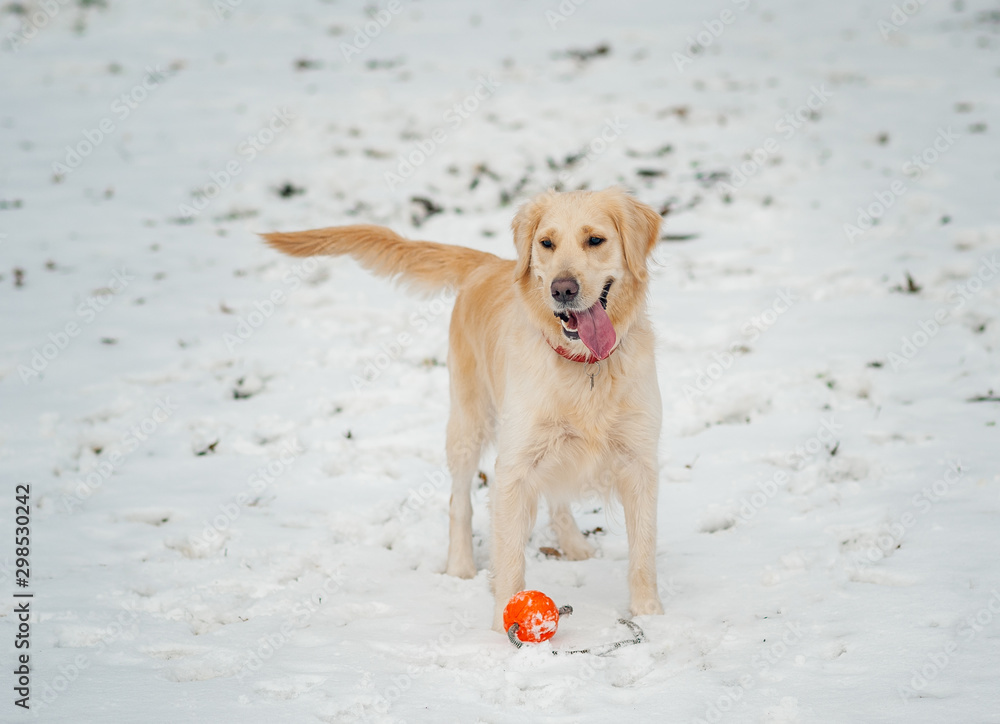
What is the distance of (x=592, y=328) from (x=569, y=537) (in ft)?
3.51

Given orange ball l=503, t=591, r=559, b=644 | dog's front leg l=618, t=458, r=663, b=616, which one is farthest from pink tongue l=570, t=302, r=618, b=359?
orange ball l=503, t=591, r=559, b=644

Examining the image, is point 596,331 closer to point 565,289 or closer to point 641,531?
point 565,289

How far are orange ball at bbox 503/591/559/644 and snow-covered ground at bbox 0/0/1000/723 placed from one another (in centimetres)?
10

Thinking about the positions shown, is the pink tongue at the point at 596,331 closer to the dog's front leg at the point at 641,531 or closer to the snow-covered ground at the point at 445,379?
the dog's front leg at the point at 641,531

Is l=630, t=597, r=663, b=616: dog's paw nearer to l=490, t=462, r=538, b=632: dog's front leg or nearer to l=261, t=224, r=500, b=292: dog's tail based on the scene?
l=490, t=462, r=538, b=632: dog's front leg

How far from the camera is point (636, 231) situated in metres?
3.16

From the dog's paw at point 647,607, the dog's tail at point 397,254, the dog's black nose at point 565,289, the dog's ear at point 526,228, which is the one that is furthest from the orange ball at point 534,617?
the dog's tail at point 397,254

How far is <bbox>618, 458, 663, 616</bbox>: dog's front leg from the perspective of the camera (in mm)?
3021

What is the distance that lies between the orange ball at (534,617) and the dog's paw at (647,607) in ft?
1.18

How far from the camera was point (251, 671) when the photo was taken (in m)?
2.59

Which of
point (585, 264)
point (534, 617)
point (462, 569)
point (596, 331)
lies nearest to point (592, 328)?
point (596, 331)

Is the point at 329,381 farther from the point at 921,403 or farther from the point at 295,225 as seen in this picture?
the point at 921,403

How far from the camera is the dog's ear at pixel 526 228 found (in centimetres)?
316

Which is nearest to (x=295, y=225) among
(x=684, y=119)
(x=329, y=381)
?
(x=329, y=381)
